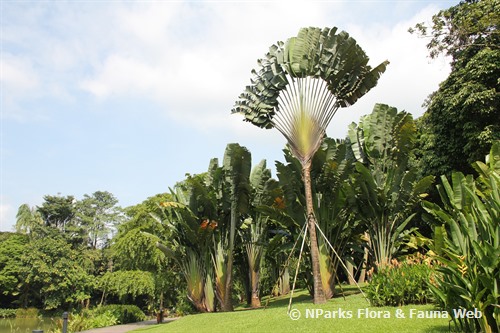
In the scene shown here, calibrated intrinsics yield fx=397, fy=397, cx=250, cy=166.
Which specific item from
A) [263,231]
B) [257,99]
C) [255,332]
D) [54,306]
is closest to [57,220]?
[54,306]

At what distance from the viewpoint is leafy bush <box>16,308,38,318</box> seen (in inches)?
1237

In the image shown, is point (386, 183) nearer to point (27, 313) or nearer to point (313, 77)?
point (313, 77)

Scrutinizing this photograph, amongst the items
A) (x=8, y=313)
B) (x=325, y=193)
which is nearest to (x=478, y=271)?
(x=325, y=193)

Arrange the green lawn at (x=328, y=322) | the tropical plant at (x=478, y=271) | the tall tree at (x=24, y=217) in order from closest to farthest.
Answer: the tropical plant at (x=478, y=271) → the green lawn at (x=328, y=322) → the tall tree at (x=24, y=217)

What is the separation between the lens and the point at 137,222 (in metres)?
22.3

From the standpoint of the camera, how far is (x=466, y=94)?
14.1 m

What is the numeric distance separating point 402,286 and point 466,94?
9.03 meters

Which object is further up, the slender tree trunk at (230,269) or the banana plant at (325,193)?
the banana plant at (325,193)

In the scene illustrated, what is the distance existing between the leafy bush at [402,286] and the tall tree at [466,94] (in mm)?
7516

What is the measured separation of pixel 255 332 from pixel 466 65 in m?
13.0

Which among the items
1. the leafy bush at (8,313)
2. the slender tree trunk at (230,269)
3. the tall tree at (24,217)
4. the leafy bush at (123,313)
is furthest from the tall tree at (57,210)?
the slender tree trunk at (230,269)

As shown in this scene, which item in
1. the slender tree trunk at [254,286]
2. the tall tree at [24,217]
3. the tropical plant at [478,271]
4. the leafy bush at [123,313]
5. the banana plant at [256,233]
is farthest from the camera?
the tall tree at [24,217]

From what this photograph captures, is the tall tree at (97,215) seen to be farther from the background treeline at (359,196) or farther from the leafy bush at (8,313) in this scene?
the background treeline at (359,196)

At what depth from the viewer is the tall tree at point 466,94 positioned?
13766mm
